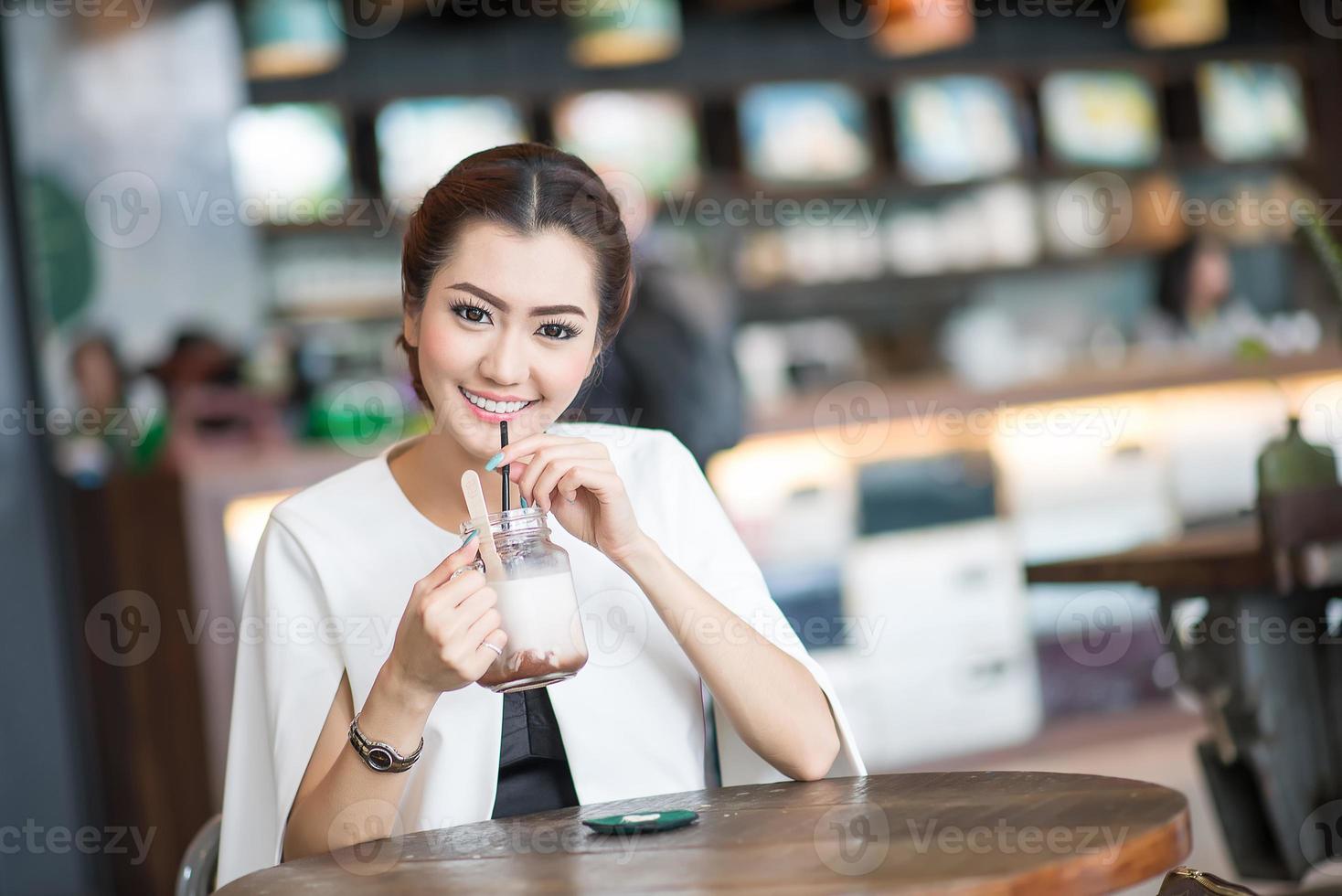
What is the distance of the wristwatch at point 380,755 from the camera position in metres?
1.40

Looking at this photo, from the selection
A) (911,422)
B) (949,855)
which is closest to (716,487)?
(911,422)

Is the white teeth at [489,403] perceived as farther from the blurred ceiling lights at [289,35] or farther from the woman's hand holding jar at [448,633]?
the blurred ceiling lights at [289,35]

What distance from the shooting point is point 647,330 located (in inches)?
130

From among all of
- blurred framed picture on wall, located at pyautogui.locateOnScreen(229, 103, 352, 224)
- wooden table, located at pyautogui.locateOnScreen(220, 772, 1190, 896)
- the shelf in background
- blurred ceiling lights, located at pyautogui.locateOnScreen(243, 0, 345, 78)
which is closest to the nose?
wooden table, located at pyautogui.locateOnScreen(220, 772, 1190, 896)

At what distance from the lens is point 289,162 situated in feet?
18.2

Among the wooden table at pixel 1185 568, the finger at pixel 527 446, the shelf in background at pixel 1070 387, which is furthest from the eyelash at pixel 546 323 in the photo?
the shelf in background at pixel 1070 387

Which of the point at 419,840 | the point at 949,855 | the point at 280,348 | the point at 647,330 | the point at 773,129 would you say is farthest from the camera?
the point at 773,129

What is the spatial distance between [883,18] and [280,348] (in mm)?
2725

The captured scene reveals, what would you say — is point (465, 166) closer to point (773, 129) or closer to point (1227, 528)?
point (1227, 528)

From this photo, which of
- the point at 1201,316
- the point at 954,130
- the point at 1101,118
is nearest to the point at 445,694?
the point at 1201,316

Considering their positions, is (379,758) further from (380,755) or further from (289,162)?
(289,162)

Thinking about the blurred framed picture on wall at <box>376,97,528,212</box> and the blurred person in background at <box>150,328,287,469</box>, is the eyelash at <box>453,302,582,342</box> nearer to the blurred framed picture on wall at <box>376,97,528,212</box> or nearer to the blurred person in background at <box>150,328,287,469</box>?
the blurred person in background at <box>150,328,287,469</box>

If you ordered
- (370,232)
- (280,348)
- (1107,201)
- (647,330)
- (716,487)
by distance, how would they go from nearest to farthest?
1. (647,330)
2. (716,487)
3. (280,348)
4. (370,232)
5. (1107,201)

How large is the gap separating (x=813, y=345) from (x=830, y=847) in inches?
205
